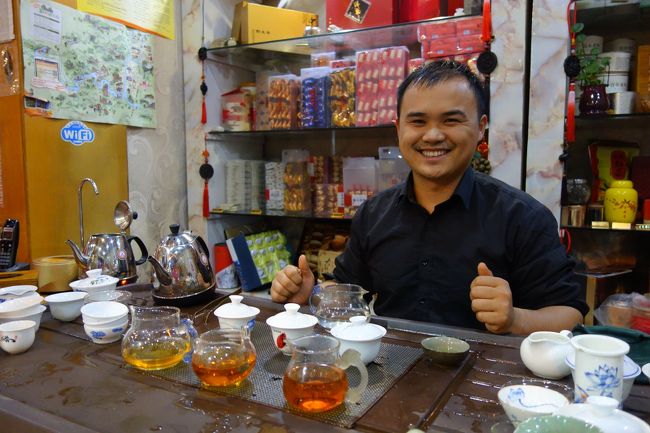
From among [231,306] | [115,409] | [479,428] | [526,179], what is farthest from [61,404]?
[526,179]

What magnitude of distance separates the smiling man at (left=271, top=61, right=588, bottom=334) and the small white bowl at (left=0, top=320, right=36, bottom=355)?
26.9 inches

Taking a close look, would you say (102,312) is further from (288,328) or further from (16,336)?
(288,328)

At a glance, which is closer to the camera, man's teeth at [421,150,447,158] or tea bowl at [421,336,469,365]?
tea bowl at [421,336,469,365]

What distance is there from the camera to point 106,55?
2.48m

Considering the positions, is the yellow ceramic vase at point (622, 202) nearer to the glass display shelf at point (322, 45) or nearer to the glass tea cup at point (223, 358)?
the glass display shelf at point (322, 45)

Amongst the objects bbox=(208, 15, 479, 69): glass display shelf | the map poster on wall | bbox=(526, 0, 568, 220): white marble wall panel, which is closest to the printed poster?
the map poster on wall

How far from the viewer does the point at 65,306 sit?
138 cm

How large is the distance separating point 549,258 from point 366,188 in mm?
1202

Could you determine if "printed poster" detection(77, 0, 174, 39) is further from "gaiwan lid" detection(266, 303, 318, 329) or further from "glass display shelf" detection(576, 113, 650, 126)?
"glass display shelf" detection(576, 113, 650, 126)

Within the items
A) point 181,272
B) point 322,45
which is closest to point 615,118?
point 322,45

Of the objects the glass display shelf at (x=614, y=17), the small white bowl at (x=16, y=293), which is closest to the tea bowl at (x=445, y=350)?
the small white bowl at (x=16, y=293)

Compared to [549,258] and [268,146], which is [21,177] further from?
[549,258]

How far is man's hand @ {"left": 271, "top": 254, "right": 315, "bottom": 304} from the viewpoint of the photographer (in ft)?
5.10

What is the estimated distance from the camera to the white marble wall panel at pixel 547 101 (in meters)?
1.99
